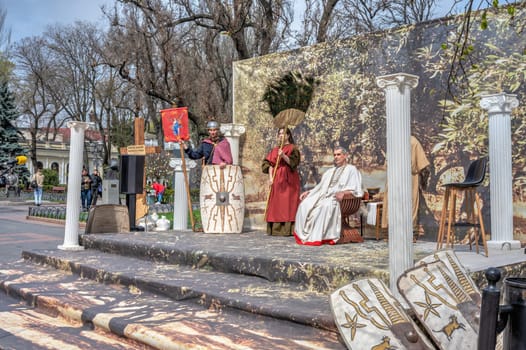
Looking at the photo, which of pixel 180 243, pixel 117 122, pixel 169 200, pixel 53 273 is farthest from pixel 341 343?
pixel 117 122

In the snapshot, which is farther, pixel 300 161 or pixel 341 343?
pixel 300 161

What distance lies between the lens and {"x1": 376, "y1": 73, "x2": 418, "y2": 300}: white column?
4.17 meters

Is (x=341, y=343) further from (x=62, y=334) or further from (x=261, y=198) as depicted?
(x=261, y=198)

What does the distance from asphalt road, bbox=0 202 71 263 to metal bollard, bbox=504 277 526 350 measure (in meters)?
7.56

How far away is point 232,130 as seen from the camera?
966 cm

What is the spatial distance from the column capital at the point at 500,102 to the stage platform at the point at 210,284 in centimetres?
168

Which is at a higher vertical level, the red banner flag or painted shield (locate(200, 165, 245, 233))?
the red banner flag

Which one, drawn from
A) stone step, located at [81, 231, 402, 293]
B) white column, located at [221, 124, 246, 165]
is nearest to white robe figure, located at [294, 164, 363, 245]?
stone step, located at [81, 231, 402, 293]

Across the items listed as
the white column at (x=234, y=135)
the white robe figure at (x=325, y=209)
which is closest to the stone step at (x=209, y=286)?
the white robe figure at (x=325, y=209)

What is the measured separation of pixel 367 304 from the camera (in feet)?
11.1

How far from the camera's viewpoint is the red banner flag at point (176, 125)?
8.99 m

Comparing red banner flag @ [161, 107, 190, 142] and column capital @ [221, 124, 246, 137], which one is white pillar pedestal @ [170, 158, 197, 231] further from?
column capital @ [221, 124, 246, 137]

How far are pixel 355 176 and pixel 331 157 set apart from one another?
153 centimetres

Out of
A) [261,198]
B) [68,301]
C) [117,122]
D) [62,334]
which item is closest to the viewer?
[62,334]
